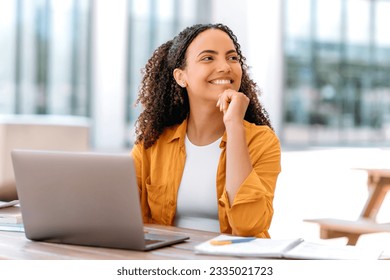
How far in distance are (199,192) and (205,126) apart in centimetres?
23

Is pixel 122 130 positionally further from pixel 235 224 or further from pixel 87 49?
pixel 235 224

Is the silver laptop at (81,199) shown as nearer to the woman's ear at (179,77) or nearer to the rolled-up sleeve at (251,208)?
the rolled-up sleeve at (251,208)

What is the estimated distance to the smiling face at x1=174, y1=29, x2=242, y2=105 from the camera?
1.90m

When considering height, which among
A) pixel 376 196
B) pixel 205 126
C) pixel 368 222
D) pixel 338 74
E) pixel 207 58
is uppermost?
pixel 338 74

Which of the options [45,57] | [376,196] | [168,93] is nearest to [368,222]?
[376,196]

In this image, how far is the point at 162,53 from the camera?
2.23 meters

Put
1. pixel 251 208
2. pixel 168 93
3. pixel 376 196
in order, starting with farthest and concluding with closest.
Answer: pixel 376 196
pixel 168 93
pixel 251 208

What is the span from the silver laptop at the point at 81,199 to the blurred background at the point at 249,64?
3.47 meters

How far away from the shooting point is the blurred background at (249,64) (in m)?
7.35

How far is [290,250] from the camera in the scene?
1.27 metres

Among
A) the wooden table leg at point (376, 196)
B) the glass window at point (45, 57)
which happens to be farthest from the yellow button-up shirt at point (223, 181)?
the glass window at point (45, 57)

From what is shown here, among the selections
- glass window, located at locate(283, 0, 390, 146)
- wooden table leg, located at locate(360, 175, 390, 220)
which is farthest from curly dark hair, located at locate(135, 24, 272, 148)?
glass window, located at locate(283, 0, 390, 146)

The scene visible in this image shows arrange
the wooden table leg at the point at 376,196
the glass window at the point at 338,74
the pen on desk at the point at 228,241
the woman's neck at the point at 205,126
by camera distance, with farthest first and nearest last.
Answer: the glass window at the point at 338,74
the wooden table leg at the point at 376,196
the woman's neck at the point at 205,126
the pen on desk at the point at 228,241

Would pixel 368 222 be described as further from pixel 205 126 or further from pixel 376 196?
pixel 205 126
